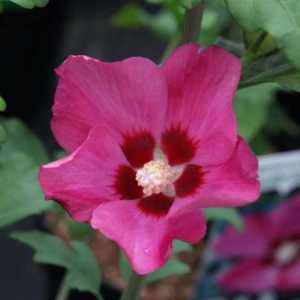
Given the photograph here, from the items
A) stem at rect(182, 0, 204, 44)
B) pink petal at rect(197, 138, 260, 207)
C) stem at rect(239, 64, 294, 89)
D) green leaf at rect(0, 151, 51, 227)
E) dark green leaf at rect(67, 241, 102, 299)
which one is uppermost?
stem at rect(182, 0, 204, 44)

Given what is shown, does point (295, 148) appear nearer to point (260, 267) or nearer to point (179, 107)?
point (260, 267)

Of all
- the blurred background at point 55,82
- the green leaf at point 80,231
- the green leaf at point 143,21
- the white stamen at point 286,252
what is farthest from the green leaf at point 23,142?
the white stamen at point 286,252

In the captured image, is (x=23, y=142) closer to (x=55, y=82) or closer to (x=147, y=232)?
(x=147, y=232)

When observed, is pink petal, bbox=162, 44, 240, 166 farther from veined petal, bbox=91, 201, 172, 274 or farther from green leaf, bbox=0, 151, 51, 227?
green leaf, bbox=0, 151, 51, 227

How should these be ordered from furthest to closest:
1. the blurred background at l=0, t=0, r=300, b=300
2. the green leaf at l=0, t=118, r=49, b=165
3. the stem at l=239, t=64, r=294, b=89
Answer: the blurred background at l=0, t=0, r=300, b=300 → the green leaf at l=0, t=118, r=49, b=165 → the stem at l=239, t=64, r=294, b=89

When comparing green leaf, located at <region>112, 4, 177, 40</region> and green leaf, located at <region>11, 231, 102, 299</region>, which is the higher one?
green leaf, located at <region>112, 4, 177, 40</region>

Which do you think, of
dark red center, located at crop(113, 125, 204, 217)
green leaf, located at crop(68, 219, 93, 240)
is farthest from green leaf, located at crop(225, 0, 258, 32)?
green leaf, located at crop(68, 219, 93, 240)
